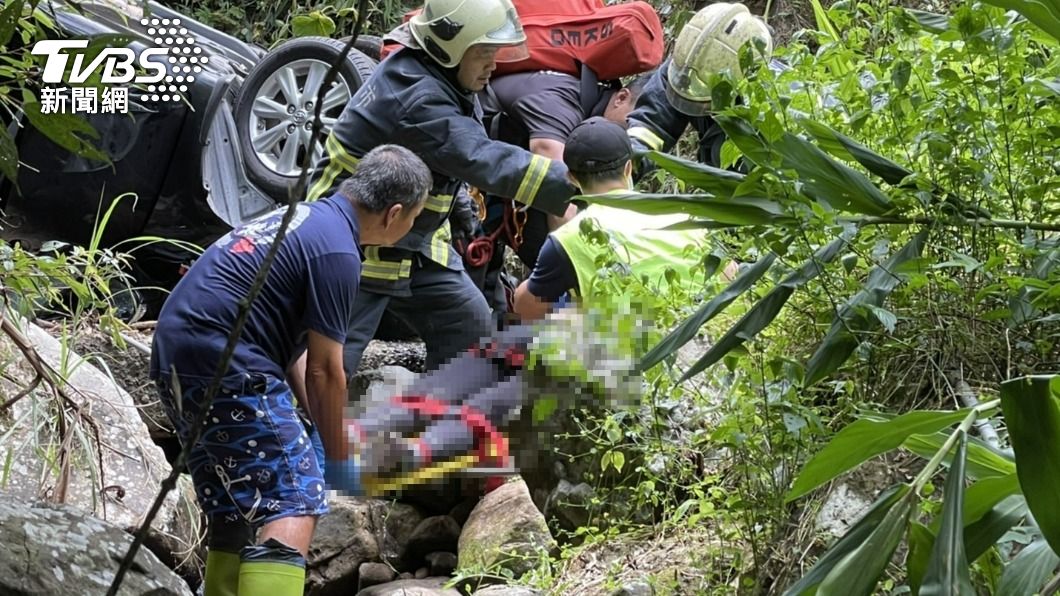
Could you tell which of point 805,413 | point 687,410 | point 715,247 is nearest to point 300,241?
point 687,410

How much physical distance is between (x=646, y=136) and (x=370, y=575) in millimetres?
2121

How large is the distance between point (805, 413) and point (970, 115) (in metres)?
0.68

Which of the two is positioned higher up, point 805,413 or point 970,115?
point 970,115

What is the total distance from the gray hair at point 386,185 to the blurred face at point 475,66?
126cm

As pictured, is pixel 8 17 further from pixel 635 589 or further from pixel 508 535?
pixel 508 535

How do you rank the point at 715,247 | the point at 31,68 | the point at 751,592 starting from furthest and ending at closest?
the point at 751,592
the point at 715,247
the point at 31,68

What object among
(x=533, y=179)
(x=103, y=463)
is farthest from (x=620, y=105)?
(x=103, y=463)

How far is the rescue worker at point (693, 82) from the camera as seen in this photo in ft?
20.0

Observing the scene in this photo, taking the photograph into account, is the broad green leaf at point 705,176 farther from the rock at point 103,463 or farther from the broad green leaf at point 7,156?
the rock at point 103,463

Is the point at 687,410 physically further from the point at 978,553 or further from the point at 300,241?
the point at 978,553

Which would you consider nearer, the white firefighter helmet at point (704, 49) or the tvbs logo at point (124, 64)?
the tvbs logo at point (124, 64)

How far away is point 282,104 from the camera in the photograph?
783 centimetres

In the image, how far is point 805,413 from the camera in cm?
302

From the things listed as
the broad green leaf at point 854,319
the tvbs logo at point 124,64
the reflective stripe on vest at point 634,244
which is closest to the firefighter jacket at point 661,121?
the reflective stripe on vest at point 634,244
